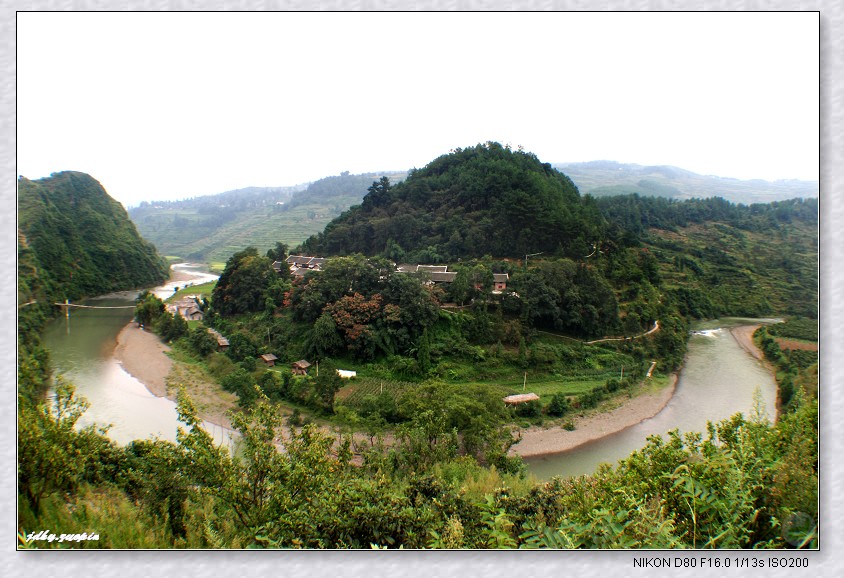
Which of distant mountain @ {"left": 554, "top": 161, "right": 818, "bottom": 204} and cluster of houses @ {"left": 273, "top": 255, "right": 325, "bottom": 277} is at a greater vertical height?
distant mountain @ {"left": 554, "top": 161, "right": 818, "bottom": 204}

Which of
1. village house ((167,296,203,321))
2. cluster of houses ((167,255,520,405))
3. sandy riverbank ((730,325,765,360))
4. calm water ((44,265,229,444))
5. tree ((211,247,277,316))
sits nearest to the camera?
calm water ((44,265,229,444))

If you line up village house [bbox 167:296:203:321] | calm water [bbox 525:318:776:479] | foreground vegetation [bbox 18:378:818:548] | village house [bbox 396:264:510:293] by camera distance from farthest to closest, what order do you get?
1. village house [bbox 167:296:203:321]
2. village house [bbox 396:264:510:293]
3. calm water [bbox 525:318:776:479]
4. foreground vegetation [bbox 18:378:818:548]

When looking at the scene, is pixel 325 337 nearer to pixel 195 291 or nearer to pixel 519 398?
pixel 519 398

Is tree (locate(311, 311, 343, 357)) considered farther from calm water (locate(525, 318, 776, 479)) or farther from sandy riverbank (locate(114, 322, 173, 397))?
calm water (locate(525, 318, 776, 479))

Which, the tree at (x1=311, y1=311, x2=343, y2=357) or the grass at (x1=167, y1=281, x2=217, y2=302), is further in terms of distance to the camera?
the grass at (x1=167, y1=281, x2=217, y2=302)

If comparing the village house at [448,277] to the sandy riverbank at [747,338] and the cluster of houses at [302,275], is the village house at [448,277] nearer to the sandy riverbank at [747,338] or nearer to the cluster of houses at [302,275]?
the cluster of houses at [302,275]

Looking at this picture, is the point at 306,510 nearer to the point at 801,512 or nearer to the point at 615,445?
the point at 801,512

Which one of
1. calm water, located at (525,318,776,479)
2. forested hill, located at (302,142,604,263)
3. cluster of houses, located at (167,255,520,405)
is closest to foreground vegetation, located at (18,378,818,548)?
calm water, located at (525,318,776,479)
